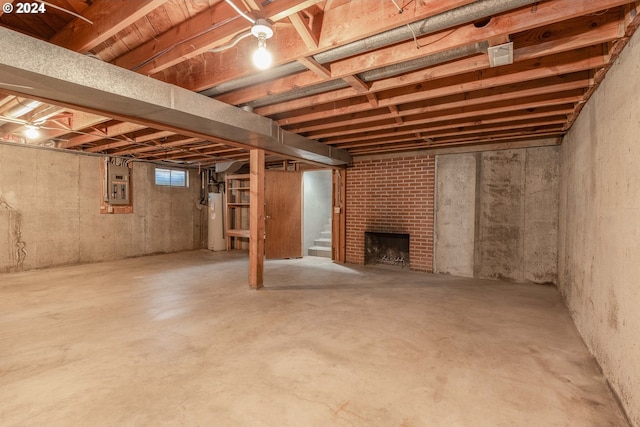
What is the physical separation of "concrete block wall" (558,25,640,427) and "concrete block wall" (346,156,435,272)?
2358mm

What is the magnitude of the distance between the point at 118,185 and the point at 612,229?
302 inches

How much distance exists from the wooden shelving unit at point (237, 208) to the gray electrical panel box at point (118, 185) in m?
2.15

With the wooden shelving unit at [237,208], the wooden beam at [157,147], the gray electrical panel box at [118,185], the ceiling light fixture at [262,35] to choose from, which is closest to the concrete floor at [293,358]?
the ceiling light fixture at [262,35]

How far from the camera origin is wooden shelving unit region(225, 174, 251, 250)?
25.3 ft

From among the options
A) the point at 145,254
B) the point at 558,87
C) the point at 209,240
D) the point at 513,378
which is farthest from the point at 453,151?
the point at 145,254

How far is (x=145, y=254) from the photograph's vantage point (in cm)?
688

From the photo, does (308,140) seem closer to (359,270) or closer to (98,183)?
(359,270)

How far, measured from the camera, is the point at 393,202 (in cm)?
570

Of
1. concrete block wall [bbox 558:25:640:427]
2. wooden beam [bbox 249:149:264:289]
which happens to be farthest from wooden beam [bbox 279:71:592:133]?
wooden beam [bbox 249:149:264:289]

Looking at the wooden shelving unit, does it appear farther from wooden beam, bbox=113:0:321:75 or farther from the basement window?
wooden beam, bbox=113:0:321:75

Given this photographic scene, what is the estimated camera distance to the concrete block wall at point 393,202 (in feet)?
17.6

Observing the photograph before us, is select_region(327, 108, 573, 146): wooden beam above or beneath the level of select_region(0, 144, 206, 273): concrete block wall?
above

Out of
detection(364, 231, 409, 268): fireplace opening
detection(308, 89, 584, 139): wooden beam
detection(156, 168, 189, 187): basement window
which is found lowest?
detection(364, 231, 409, 268): fireplace opening

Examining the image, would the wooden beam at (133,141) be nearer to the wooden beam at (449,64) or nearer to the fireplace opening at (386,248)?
the wooden beam at (449,64)
